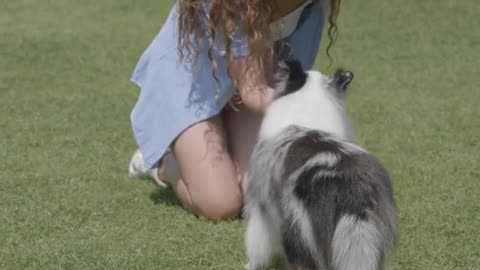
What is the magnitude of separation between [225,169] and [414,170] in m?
1.23

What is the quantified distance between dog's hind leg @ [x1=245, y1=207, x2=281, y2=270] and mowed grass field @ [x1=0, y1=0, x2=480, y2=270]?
14 centimetres

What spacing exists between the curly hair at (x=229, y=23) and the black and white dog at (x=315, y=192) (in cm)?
60

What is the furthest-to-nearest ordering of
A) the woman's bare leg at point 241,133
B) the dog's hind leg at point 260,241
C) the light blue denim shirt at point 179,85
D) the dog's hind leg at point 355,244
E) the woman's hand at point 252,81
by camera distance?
the woman's bare leg at point 241,133 < the light blue denim shirt at point 179,85 < the woman's hand at point 252,81 < the dog's hind leg at point 260,241 < the dog's hind leg at point 355,244

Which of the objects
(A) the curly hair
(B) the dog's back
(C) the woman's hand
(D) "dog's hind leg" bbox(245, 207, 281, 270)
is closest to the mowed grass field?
(D) "dog's hind leg" bbox(245, 207, 281, 270)

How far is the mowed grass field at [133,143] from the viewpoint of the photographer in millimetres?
4008

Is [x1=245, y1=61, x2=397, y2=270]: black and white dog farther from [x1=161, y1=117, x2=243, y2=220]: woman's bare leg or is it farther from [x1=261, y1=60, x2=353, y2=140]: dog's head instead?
[x1=161, y1=117, x2=243, y2=220]: woman's bare leg

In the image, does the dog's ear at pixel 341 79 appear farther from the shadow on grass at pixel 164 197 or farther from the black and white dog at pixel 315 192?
the shadow on grass at pixel 164 197

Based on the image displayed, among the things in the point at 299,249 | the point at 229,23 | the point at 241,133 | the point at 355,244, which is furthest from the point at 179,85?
the point at 355,244

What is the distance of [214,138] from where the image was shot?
15.5ft

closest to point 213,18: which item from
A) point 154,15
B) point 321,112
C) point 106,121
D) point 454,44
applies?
point 321,112

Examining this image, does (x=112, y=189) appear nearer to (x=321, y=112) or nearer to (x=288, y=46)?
(x=288, y=46)

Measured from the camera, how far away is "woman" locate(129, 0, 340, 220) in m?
4.38

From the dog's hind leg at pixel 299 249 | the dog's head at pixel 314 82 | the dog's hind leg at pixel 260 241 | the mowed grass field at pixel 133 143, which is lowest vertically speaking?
the mowed grass field at pixel 133 143

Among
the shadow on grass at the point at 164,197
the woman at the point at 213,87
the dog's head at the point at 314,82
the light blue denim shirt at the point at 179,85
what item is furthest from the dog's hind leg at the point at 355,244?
the shadow on grass at the point at 164,197
